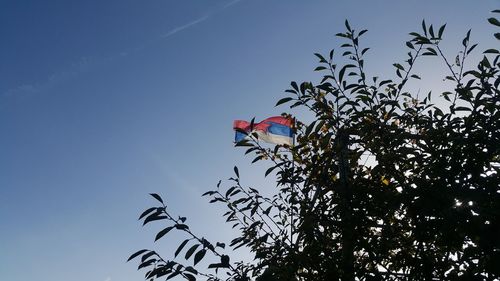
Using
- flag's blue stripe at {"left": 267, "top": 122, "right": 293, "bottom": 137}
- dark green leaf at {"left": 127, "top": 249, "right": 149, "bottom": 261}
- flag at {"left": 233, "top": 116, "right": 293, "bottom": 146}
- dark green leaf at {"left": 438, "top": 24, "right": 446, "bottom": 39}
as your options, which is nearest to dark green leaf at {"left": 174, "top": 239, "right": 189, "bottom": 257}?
dark green leaf at {"left": 127, "top": 249, "right": 149, "bottom": 261}

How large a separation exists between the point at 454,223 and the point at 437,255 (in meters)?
0.67

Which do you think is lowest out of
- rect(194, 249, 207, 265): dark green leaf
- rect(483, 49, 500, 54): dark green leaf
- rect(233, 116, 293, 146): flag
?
rect(194, 249, 207, 265): dark green leaf

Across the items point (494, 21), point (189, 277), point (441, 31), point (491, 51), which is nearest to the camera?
point (189, 277)

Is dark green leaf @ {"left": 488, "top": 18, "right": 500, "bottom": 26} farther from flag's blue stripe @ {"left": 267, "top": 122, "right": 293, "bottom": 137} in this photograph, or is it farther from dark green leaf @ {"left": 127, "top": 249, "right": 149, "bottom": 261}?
flag's blue stripe @ {"left": 267, "top": 122, "right": 293, "bottom": 137}

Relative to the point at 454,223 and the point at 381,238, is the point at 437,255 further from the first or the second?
the point at 454,223

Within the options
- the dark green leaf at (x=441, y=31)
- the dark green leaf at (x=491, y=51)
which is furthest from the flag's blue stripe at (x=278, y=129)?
the dark green leaf at (x=491, y=51)

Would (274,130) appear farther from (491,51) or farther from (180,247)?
(180,247)

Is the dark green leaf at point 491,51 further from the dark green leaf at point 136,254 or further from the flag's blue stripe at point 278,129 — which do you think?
the flag's blue stripe at point 278,129

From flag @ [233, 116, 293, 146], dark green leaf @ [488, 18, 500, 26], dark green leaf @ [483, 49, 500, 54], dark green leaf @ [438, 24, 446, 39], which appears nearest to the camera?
dark green leaf @ [488, 18, 500, 26]

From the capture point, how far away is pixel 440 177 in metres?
2.29

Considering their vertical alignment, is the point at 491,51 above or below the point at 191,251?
above

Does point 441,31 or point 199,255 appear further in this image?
point 441,31

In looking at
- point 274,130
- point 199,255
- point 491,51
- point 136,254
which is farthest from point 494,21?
point 274,130

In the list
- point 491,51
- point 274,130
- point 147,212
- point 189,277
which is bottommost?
point 189,277
